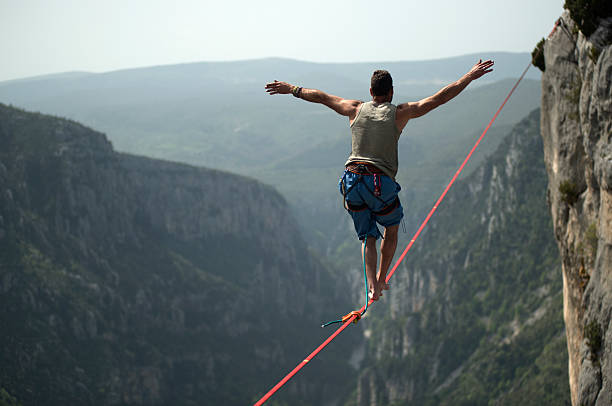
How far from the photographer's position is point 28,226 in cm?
12888

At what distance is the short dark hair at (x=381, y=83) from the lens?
11.9 metres

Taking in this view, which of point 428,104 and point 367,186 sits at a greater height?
point 428,104

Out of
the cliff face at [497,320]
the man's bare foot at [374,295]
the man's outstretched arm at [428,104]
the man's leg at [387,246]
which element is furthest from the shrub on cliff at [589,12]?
the cliff face at [497,320]

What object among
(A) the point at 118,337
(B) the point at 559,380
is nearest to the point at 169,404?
(A) the point at 118,337

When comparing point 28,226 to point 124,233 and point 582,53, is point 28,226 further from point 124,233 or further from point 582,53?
point 582,53

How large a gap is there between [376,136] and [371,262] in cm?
299

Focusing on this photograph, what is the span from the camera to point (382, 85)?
39.3 ft

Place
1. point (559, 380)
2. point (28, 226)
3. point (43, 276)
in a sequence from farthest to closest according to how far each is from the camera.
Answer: point (28, 226)
point (43, 276)
point (559, 380)

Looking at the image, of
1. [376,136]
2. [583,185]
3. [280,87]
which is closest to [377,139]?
[376,136]

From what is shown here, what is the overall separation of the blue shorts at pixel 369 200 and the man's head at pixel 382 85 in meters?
1.69

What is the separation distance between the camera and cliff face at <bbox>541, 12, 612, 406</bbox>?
17750 millimetres

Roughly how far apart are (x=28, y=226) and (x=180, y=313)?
171 ft

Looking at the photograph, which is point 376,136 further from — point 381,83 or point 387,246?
point 387,246

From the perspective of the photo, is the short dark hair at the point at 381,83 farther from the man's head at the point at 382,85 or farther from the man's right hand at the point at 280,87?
the man's right hand at the point at 280,87
